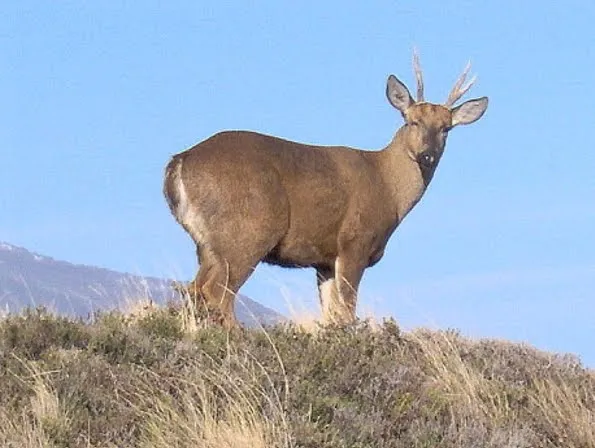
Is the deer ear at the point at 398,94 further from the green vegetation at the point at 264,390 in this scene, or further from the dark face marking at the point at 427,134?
the green vegetation at the point at 264,390

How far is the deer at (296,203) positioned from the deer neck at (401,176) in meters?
0.01

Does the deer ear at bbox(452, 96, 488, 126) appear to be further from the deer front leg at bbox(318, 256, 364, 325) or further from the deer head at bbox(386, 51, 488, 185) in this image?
the deer front leg at bbox(318, 256, 364, 325)

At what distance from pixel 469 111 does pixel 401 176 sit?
1157mm

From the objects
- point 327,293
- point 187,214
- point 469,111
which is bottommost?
point 327,293

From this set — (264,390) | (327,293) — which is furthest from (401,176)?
(264,390)

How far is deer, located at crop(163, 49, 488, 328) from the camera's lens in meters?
12.1

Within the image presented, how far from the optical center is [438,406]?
884 cm

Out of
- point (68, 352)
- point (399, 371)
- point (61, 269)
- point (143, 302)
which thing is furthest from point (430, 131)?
point (61, 269)

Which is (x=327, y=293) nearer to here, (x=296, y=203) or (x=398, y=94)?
(x=296, y=203)

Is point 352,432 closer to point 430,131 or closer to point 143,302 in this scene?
point 143,302

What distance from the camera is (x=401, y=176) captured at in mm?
14320

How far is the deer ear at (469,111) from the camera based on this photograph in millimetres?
14766

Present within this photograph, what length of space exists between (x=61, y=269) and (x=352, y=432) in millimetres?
104267

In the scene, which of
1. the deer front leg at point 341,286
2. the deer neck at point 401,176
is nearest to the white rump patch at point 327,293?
the deer front leg at point 341,286
